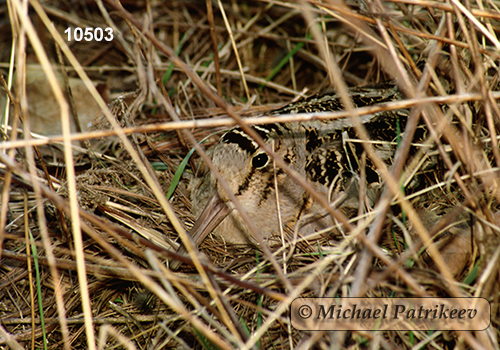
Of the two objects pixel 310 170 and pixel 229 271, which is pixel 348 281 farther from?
pixel 310 170

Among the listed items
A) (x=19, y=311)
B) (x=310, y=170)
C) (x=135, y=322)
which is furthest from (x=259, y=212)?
(x=19, y=311)

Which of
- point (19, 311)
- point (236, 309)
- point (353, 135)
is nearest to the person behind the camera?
point (236, 309)

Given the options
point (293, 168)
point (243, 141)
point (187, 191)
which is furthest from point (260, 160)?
point (187, 191)

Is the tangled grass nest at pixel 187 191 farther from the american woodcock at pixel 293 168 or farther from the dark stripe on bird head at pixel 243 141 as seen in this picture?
the dark stripe on bird head at pixel 243 141

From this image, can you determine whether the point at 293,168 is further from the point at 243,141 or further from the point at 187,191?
the point at 187,191

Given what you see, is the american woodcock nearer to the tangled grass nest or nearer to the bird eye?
the bird eye

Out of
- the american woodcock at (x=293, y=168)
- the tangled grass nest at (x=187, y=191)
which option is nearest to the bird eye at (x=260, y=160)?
the american woodcock at (x=293, y=168)

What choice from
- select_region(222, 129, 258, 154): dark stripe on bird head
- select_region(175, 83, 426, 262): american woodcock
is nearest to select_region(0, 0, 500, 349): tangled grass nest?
select_region(175, 83, 426, 262): american woodcock

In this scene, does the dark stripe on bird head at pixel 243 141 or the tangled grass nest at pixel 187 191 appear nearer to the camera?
the tangled grass nest at pixel 187 191
